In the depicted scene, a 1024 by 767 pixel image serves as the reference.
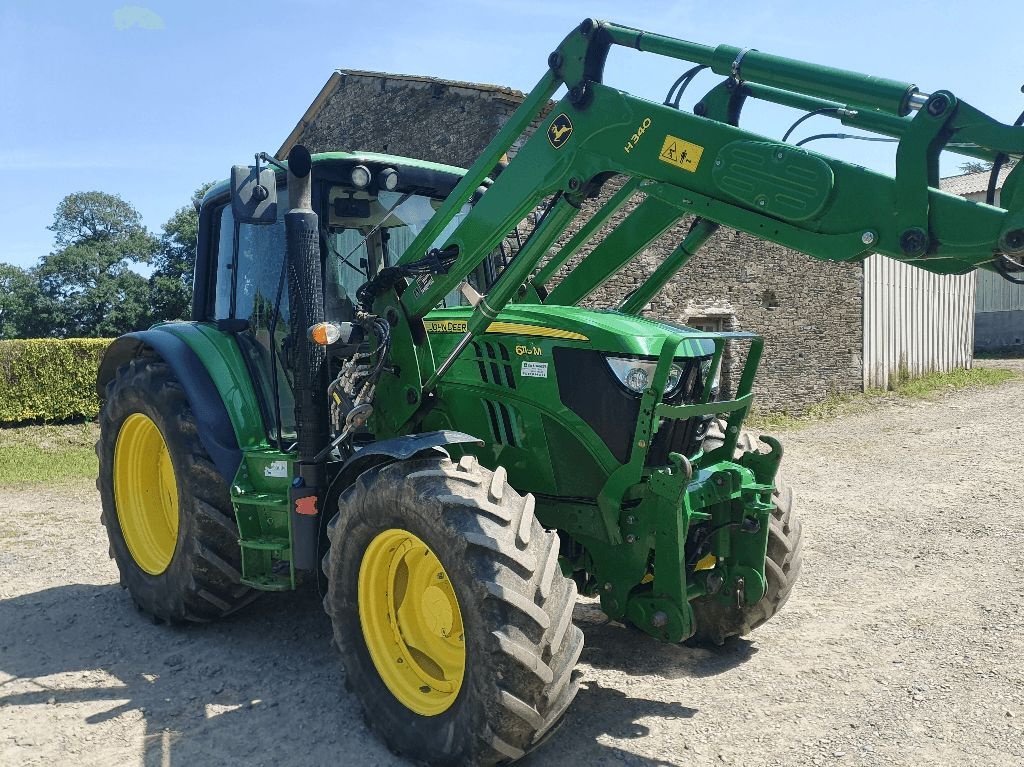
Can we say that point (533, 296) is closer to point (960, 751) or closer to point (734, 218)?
point (734, 218)

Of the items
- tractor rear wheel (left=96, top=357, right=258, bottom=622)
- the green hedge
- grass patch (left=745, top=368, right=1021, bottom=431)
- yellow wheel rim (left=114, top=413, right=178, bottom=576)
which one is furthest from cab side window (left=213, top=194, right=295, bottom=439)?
the green hedge

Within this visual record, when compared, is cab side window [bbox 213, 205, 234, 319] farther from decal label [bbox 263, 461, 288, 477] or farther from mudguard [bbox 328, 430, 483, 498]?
mudguard [bbox 328, 430, 483, 498]

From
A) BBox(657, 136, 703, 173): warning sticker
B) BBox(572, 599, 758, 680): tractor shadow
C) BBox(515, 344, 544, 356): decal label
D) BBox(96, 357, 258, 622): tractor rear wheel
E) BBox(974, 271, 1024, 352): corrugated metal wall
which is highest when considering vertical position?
BBox(974, 271, 1024, 352): corrugated metal wall

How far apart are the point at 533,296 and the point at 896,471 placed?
6.82 metres

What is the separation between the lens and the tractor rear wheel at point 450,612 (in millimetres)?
2889

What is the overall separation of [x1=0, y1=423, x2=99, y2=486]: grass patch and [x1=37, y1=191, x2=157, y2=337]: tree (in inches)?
1122

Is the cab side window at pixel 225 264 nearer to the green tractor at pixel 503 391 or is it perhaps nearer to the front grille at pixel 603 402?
the green tractor at pixel 503 391

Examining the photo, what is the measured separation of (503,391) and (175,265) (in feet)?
147

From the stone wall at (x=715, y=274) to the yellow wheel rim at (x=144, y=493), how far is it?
25.9 ft

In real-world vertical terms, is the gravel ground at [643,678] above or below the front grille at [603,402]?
below

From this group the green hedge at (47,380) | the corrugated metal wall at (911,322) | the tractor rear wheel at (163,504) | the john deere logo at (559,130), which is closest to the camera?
the john deere logo at (559,130)

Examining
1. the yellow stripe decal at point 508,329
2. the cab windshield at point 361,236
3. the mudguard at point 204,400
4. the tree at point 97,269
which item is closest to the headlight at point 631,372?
the yellow stripe decal at point 508,329

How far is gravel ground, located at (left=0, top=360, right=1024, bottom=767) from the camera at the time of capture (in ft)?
11.0

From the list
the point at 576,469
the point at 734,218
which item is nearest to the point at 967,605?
the point at 576,469
